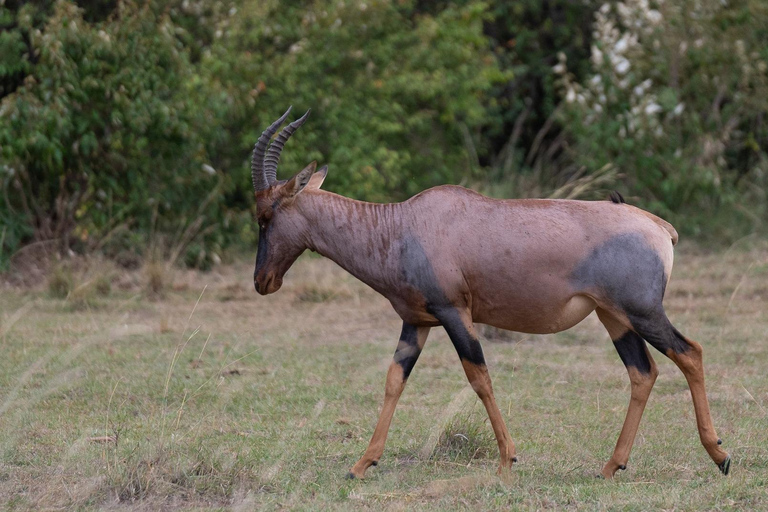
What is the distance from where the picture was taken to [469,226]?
566cm

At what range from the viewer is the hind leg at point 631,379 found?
566 cm

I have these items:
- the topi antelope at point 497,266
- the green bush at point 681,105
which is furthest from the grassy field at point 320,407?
the green bush at point 681,105

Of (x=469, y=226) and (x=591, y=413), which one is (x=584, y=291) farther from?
(x=591, y=413)

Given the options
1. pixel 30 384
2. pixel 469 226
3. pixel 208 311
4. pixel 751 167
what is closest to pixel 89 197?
pixel 208 311

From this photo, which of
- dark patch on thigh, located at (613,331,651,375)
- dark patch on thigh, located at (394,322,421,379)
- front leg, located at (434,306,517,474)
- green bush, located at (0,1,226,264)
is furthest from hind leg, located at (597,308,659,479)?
green bush, located at (0,1,226,264)

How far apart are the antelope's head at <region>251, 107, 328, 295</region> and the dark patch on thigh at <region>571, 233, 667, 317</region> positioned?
5.17ft

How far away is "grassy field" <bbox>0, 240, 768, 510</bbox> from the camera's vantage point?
5.35 metres

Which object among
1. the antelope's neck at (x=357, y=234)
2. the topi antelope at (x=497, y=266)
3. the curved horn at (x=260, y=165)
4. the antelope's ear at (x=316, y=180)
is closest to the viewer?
the topi antelope at (x=497, y=266)

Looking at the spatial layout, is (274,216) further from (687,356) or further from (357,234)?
(687,356)

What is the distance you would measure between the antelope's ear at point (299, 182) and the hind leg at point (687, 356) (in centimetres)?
191

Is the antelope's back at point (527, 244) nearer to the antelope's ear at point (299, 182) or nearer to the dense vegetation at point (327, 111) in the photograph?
the antelope's ear at point (299, 182)

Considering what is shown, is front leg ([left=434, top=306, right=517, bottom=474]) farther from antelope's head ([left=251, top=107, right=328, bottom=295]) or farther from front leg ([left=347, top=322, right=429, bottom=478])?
antelope's head ([left=251, top=107, right=328, bottom=295])

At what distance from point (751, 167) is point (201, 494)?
12.5 meters

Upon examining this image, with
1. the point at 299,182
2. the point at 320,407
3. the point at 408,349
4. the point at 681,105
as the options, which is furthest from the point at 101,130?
the point at 681,105
